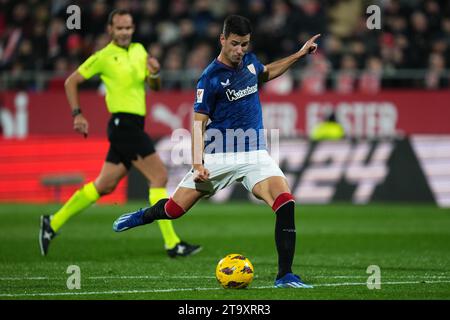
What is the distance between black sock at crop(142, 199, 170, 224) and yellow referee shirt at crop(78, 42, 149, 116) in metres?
2.83

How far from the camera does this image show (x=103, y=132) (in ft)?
80.3

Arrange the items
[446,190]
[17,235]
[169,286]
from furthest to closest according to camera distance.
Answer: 1. [446,190]
2. [17,235]
3. [169,286]

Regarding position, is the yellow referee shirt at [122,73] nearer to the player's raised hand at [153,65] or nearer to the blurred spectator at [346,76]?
the player's raised hand at [153,65]

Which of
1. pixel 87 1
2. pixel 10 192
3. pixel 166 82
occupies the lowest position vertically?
pixel 10 192

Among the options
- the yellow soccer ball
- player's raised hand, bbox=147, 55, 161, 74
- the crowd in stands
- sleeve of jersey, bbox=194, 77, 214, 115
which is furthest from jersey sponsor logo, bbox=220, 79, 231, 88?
the crowd in stands

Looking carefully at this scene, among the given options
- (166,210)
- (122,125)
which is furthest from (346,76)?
(166,210)

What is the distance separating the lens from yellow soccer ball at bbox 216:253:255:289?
8906 mm

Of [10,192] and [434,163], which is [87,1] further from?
[434,163]

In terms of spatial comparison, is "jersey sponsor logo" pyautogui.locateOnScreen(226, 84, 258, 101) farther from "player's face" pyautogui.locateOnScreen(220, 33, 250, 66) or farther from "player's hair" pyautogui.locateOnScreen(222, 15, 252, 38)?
"player's hair" pyautogui.locateOnScreen(222, 15, 252, 38)

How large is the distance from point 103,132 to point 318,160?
6.23 m

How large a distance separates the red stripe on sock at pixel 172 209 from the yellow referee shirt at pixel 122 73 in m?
3.08

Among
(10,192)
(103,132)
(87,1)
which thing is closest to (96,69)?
(10,192)

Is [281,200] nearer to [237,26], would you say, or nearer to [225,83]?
[225,83]

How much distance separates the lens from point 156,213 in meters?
10.1
